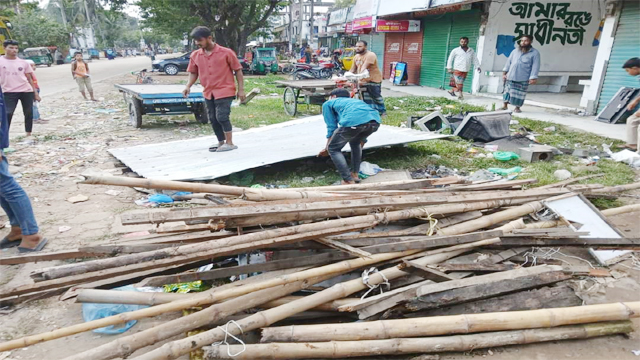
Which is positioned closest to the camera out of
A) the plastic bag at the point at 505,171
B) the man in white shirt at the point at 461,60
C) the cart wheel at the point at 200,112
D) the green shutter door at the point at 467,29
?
the plastic bag at the point at 505,171

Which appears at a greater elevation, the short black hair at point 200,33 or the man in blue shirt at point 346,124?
the short black hair at point 200,33

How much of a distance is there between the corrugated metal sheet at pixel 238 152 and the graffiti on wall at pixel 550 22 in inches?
344

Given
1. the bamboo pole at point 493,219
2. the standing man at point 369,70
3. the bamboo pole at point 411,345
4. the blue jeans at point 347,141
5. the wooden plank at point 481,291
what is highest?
the standing man at point 369,70

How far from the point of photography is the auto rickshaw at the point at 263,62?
76.8ft

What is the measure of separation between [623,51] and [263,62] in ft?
60.0

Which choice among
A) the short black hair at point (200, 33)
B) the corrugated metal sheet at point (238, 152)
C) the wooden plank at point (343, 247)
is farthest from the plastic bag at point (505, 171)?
the short black hair at point (200, 33)

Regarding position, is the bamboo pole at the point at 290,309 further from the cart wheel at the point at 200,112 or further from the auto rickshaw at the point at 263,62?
the auto rickshaw at the point at 263,62

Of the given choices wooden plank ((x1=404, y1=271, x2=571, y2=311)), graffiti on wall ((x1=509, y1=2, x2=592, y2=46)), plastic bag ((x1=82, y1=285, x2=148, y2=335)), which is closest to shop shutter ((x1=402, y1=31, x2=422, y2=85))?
graffiti on wall ((x1=509, y1=2, x2=592, y2=46))

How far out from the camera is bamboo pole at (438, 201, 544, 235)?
3.02 m

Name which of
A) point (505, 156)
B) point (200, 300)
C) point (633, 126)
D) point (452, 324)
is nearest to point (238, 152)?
point (200, 300)

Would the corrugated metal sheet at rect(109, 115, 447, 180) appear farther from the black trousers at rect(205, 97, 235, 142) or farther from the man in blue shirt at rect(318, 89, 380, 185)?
the man in blue shirt at rect(318, 89, 380, 185)

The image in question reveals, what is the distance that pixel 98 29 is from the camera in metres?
62.9

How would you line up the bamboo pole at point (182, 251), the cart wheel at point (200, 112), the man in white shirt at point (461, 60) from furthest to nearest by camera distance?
the man in white shirt at point (461, 60) → the cart wheel at point (200, 112) → the bamboo pole at point (182, 251)

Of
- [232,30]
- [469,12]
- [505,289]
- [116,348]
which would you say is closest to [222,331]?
[116,348]
